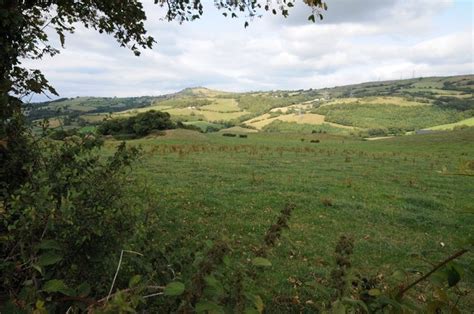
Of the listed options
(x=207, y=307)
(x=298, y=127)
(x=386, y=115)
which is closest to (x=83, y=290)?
(x=207, y=307)

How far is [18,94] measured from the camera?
16.0ft

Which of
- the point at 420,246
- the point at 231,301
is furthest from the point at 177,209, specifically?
the point at 231,301

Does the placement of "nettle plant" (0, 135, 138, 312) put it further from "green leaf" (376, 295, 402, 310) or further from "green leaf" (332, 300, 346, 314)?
"green leaf" (376, 295, 402, 310)

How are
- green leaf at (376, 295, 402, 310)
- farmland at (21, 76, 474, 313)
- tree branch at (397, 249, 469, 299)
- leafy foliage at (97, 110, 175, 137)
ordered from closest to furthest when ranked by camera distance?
tree branch at (397, 249, 469, 299), green leaf at (376, 295, 402, 310), farmland at (21, 76, 474, 313), leafy foliage at (97, 110, 175, 137)

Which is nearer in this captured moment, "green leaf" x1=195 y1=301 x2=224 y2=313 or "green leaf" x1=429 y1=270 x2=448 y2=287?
"green leaf" x1=429 y1=270 x2=448 y2=287

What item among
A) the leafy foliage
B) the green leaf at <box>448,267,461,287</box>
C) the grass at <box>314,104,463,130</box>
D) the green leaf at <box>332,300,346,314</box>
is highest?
the green leaf at <box>448,267,461,287</box>

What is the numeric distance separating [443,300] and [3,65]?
5.32 meters

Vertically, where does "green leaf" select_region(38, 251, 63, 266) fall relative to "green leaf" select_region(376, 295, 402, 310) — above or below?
above

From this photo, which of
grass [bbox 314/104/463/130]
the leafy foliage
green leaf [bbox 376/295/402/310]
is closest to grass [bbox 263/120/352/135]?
grass [bbox 314/104/463/130]

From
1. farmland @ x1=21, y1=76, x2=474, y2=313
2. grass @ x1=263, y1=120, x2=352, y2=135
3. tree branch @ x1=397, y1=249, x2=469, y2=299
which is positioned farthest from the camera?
grass @ x1=263, y1=120, x2=352, y2=135

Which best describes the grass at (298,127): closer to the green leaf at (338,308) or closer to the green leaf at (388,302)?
the green leaf at (388,302)

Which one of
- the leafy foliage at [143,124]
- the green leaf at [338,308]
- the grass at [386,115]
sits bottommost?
the grass at [386,115]

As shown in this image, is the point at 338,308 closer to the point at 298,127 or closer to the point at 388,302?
the point at 388,302

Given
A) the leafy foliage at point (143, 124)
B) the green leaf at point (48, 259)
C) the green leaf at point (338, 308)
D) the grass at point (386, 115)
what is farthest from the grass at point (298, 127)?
the green leaf at point (338, 308)
